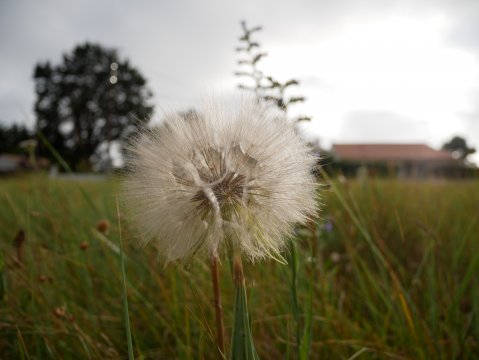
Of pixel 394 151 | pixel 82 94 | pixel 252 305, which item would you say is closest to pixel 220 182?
pixel 252 305

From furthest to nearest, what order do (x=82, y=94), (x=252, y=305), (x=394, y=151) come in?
(x=394, y=151) → (x=82, y=94) → (x=252, y=305)

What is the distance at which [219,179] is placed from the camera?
3.04 ft

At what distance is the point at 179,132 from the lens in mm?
959

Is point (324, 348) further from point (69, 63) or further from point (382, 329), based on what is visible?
point (69, 63)

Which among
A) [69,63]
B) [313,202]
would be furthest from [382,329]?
[69,63]

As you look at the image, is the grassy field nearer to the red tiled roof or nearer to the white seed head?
the white seed head

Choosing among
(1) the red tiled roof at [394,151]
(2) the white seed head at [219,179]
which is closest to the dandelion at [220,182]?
(2) the white seed head at [219,179]

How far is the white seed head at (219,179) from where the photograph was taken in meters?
0.90

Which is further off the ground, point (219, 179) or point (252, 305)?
point (219, 179)

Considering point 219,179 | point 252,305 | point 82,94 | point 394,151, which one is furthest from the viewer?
point 394,151

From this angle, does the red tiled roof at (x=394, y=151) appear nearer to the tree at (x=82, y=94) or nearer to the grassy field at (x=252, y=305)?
the tree at (x=82, y=94)

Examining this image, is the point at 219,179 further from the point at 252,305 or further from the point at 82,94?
the point at 82,94

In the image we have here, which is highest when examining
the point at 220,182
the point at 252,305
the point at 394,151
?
the point at 394,151

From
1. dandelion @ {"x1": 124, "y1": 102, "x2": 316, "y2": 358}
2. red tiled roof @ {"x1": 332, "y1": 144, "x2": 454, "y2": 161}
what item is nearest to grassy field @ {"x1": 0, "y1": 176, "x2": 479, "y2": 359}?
dandelion @ {"x1": 124, "y1": 102, "x2": 316, "y2": 358}
